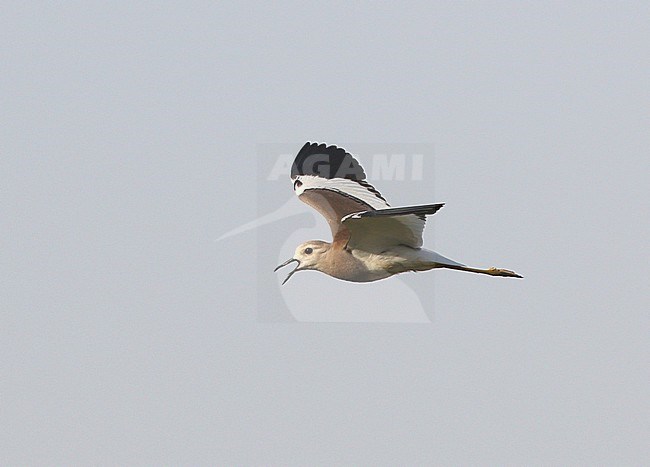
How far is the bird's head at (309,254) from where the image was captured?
1895 centimetres

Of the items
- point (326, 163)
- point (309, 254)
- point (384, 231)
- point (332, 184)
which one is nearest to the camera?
point (384, 231)

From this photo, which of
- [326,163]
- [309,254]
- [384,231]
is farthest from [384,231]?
[326,163]

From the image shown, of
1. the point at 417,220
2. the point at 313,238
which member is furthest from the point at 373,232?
the point at 313,238

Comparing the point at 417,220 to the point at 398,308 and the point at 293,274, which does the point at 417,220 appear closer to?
the point at 293,274

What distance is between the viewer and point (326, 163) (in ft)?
69.5

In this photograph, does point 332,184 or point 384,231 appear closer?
point 384,231

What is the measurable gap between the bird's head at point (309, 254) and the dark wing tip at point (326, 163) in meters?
2.13

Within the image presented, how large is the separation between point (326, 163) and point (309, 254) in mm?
2580

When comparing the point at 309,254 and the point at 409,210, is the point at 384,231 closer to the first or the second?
the point at 309,254

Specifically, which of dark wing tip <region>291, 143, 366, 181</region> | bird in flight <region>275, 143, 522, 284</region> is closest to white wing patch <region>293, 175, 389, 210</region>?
bird in flight <region>275, 143, 522, 284</region>

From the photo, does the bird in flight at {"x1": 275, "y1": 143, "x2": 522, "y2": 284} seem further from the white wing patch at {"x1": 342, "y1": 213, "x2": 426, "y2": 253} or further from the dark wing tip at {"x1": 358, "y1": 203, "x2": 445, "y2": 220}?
the dark wing tip at {"x1": 358, "y1": 203, "x2": 445, "y2": 220}

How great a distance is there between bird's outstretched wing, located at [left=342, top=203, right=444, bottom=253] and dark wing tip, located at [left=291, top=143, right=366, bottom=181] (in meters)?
2.54

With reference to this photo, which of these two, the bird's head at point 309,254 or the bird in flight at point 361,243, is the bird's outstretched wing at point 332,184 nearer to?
the bird in flight at point 361,243

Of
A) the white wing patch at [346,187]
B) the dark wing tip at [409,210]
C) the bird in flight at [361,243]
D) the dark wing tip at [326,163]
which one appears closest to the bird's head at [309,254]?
the bird in flight at [361,243]
